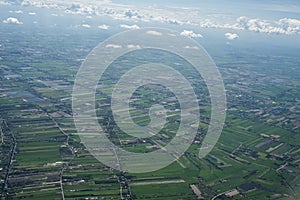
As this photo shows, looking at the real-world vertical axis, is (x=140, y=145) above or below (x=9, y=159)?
above

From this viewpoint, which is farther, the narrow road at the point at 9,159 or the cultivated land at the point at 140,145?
the cultivated land at the point at 140,145

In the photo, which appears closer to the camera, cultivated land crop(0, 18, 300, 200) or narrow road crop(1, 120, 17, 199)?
narrow road crop(1, 120, 17, 199)

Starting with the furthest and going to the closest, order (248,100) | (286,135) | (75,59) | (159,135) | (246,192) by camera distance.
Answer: (75,59), (248,100), (286,135), (159,135), (246,192)

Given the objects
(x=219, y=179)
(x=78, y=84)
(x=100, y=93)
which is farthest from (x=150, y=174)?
(x=78, y=84)

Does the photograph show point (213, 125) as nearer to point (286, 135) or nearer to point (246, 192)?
point (286, 135)

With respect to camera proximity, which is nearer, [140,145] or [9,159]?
[9,159]

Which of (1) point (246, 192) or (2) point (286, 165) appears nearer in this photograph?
(1) point (246, 192)

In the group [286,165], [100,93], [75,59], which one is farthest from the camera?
[75,59]
